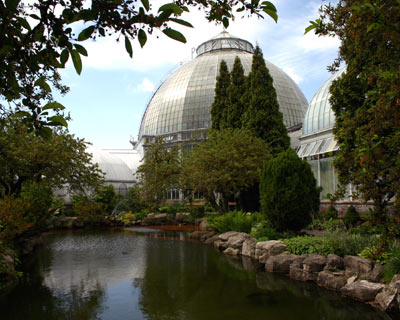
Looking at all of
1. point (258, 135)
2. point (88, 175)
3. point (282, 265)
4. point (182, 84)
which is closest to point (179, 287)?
point (282, 265)

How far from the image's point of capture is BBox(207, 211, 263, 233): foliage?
19891 millimetres

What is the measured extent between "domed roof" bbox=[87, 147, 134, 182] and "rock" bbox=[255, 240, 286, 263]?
41.1m

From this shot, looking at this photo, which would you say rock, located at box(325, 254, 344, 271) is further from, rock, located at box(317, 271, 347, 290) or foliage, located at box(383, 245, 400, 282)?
foliage, located at box(383, 245, 400, 282)

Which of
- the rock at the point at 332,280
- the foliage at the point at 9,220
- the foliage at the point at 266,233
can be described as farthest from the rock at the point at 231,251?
the foliage at the point at 9,220

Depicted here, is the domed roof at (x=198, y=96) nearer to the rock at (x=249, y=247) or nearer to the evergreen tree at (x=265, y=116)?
the evergreen tree at (x=265, y=116)

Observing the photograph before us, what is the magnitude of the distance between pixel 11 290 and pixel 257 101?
21818 mm

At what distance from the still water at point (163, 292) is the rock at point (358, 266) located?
113 cm

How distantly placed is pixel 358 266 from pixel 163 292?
5810mm

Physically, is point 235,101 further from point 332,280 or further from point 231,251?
point 332,280

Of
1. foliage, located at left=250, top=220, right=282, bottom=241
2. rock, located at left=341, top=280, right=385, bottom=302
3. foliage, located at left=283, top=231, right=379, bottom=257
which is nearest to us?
rock, located at left=341, top=280, right=385, bottom=302

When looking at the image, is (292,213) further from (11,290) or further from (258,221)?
(11,290)

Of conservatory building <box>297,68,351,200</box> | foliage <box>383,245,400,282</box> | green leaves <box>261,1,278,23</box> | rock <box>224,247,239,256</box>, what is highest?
conservatory building <box>297,68,351,200</box>

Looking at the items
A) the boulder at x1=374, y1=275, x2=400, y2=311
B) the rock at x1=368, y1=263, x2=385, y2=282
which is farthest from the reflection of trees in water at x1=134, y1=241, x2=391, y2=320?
the rock at x1=368, y1=263, x2=385, y2=282

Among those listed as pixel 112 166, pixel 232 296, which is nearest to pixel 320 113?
pixel 232 296
